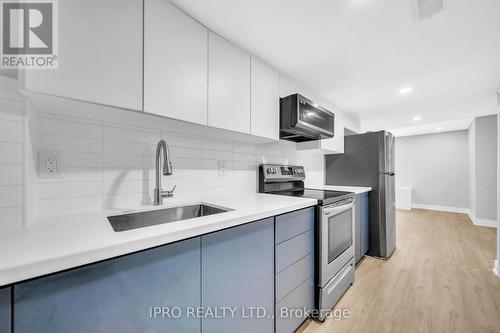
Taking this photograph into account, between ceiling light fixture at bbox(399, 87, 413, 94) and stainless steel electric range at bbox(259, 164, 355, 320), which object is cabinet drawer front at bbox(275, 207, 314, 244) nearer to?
stainless steel electric range at bbox(259, 164, 355, 320)

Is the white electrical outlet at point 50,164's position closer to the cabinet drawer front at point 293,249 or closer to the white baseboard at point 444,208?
the cabinet drawer front at point 293,249

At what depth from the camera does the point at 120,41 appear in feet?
3.06

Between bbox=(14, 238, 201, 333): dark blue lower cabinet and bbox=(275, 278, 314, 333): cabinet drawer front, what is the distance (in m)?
0.65

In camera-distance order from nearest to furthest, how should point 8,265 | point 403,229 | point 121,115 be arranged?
1. point 8,265
2. point 121,115
3. point 403,229

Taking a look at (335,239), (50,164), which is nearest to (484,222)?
(335,239)

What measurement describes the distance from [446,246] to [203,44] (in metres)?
4.25

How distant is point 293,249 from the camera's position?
1346 mm

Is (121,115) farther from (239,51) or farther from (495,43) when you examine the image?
(495,43)

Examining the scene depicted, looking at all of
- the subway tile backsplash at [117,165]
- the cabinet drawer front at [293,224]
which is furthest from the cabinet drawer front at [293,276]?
the subway tile backsplash at [117,165]

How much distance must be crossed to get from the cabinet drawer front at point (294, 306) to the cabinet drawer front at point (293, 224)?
1.32ft

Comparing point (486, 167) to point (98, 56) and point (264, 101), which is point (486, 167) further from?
point (98, 56)

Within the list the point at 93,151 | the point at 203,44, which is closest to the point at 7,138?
the point at 93,151

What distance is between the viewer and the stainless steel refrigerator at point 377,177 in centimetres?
256

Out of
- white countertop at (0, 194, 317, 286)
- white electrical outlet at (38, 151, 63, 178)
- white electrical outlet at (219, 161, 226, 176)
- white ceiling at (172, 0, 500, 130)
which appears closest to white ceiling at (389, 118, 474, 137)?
white ceiling at (172, 0, 500, 130)
